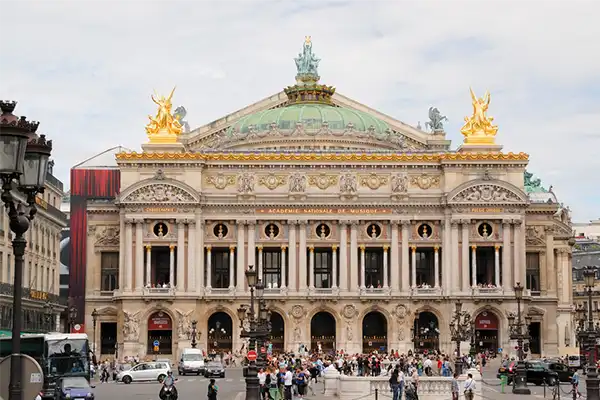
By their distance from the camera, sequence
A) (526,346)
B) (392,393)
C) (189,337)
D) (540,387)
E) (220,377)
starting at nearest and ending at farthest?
(392,393) → (540,387) → (220,377) → (526,346) → (189,337)

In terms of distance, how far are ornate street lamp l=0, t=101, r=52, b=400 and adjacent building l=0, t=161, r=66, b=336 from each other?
5483 centimetres

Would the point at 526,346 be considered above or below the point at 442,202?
below

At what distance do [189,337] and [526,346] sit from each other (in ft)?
105

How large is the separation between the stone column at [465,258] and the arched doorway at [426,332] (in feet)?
14.6

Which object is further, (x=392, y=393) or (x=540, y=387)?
(x=540, y=387)

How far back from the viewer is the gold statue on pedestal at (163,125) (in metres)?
117

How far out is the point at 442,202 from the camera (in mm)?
113812

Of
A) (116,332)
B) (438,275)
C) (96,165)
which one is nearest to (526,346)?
(438,275)

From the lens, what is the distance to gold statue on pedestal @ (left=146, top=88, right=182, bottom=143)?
384 ft

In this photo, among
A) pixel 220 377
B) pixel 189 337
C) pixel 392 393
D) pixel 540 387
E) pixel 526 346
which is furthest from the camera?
pixel 189 337

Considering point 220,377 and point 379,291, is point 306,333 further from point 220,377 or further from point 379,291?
point 220,377

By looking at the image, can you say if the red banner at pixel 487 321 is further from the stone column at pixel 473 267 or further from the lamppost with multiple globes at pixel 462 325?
the stone column at pixel 473 267

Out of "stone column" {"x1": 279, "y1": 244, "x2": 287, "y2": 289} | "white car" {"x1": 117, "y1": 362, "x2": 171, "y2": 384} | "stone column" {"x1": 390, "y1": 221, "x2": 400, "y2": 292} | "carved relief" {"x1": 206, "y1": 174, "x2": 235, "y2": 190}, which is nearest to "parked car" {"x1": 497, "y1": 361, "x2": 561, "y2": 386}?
"white car" {"x1": 117, "y1": 362, "x2": 171, "y2": 384}

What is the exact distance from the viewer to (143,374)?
80.7 m
